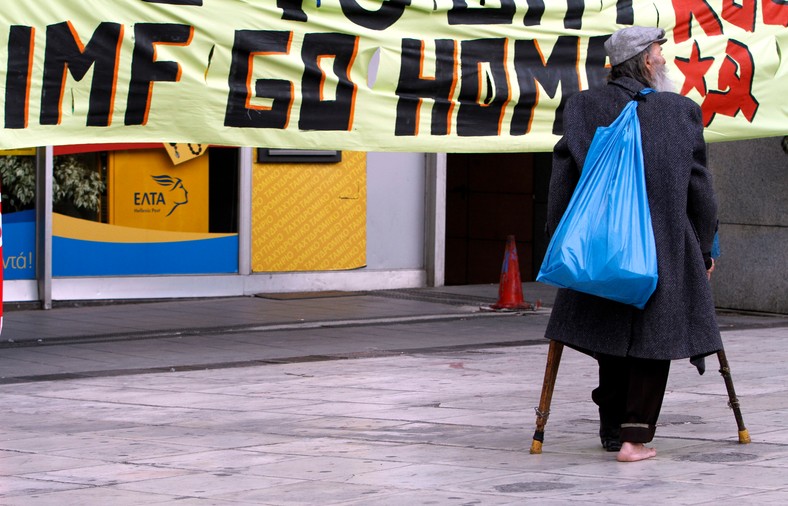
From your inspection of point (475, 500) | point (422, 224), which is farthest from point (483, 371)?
point (422, 224)

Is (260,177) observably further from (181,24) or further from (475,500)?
(475,500)

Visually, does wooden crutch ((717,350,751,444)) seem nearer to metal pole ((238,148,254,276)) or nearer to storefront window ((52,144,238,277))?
storefront window ((52,144,238,277))

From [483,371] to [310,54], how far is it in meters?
2.37

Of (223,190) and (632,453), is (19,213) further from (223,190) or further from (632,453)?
(632,453)

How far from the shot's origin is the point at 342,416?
755cm

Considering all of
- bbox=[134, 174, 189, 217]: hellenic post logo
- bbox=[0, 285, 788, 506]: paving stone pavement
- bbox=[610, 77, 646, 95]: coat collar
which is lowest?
bbox=[0, 285, 788, 506]: paving stone pavement

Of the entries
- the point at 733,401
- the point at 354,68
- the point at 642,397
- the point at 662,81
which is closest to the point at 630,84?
the point at 662,81

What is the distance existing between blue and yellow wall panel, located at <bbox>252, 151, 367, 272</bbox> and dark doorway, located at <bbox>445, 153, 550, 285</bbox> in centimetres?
415

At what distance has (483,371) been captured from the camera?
9.44 m

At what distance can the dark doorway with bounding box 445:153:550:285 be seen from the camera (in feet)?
61.7

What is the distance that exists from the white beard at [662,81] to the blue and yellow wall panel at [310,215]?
8.55m

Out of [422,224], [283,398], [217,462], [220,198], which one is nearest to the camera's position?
[217,462]

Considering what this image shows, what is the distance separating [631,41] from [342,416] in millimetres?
2587


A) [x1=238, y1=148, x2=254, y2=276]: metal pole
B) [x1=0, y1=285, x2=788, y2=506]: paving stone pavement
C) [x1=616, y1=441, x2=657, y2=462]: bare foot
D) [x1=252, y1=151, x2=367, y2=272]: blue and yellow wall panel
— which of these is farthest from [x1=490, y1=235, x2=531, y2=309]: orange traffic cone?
[x1=616, y1=441, x2=657, y2=462]: bare foot
